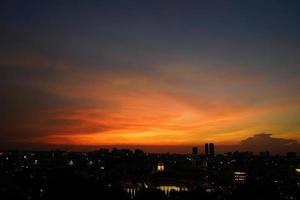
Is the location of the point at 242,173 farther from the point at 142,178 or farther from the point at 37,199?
the point at 37,199

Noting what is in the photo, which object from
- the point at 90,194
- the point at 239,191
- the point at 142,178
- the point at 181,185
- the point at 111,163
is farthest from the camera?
the point at 111,163

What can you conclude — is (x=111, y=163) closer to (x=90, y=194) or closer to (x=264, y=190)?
(x=264, y=190)

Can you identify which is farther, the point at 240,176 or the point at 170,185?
the point at 240,176

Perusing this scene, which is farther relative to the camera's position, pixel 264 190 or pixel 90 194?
pixel 264 190

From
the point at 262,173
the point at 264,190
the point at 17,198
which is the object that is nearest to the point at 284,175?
the point at 262,173

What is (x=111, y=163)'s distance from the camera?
162m

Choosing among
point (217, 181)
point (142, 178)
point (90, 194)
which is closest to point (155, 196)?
point (90, 194)

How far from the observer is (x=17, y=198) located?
4641 cm

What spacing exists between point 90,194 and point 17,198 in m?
9.91

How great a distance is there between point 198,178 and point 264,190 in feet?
110

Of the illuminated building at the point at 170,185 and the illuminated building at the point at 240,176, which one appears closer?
the illuminated building at the point at 170,185

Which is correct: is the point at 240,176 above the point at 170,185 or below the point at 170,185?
above

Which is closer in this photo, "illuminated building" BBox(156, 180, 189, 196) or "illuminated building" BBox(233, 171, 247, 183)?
"illuminated building" BBox(156, 180, 189, 196)

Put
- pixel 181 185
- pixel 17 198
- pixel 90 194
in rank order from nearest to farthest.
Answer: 1. pixel 17 198
2. pixel 90 194
3. pixel 181 185
